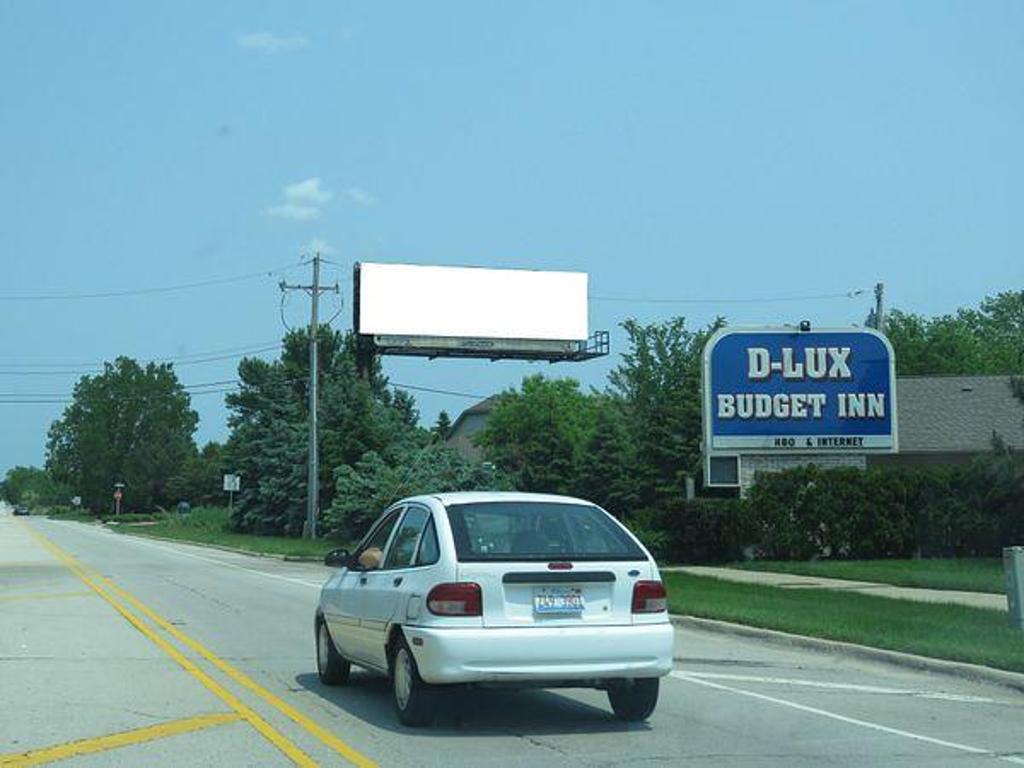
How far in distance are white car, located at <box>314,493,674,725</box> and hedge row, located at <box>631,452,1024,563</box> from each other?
19.3m

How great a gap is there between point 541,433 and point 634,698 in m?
50.3

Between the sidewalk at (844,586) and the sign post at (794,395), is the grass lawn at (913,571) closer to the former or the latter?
the sidewalk at (844,586)

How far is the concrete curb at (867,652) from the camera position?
12.1 metres

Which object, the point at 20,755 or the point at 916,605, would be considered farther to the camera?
the point at 916,605

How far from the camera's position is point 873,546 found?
2928 centimetres

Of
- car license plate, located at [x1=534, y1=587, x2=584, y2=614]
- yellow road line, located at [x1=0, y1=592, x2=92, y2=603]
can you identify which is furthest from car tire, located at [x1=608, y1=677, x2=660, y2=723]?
yellow road line, located at [x1=0, y1=592, x2=92, y2=603]

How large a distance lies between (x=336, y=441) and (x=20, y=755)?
42.5m

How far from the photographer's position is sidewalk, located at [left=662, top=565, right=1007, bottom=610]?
19.0 meters

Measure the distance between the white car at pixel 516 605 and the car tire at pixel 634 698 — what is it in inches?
0.4

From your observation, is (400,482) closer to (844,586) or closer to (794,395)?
(794,395)

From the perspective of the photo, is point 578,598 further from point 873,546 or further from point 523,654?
point 873,546

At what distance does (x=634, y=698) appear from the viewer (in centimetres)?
971

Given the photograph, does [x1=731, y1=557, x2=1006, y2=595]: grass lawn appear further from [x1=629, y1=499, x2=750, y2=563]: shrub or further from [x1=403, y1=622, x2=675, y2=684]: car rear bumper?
[x1=403, y1=622, x2=675, y2=684]: car rear bumper

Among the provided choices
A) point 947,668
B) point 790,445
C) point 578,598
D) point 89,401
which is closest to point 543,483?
→ point 790,445
